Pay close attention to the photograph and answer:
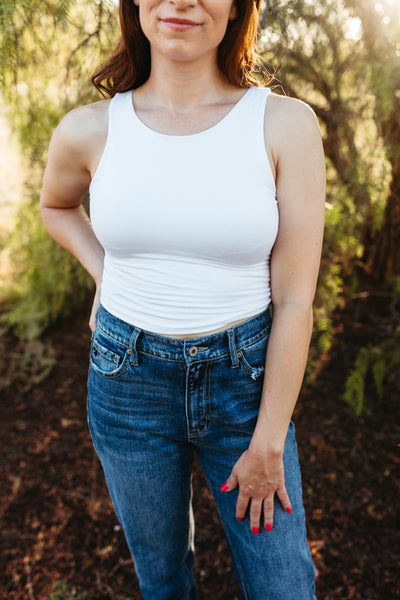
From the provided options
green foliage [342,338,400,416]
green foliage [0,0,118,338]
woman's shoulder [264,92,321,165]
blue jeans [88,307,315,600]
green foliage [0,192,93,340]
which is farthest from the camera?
green foliage [0,192,93,340]

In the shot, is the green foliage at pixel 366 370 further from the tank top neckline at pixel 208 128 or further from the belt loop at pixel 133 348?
the tank top neckline at pixel 208 128

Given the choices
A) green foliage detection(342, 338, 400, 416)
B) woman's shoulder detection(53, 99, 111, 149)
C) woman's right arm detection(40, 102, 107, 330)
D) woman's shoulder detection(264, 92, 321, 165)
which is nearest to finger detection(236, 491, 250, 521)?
woman's right arm detection(40, 102, 107, 330)

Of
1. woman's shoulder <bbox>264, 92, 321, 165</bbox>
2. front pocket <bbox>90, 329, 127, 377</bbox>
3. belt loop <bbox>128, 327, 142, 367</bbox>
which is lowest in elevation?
front pocket <bbox>90, 329, 127, 377</bbox>

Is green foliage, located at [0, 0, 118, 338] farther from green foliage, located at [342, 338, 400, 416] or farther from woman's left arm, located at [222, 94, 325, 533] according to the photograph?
green foliage, located at [342, 338, 400, 416]

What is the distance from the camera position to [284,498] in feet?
4.13

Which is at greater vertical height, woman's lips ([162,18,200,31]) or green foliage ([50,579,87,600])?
woman's lips ([162,18,200,31])

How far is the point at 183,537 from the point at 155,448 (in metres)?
0.41

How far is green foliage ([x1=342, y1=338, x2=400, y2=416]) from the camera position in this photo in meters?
2.58

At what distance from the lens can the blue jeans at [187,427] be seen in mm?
1203

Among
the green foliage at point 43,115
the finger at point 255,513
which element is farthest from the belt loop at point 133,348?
the green foliage at point 43,115

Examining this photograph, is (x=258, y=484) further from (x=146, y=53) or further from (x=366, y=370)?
(x=366, y=370)

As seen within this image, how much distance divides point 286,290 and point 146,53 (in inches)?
29.4

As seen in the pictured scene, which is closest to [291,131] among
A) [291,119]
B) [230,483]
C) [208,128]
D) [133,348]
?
[291,119]

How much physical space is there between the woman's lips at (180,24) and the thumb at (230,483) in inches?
41.7
